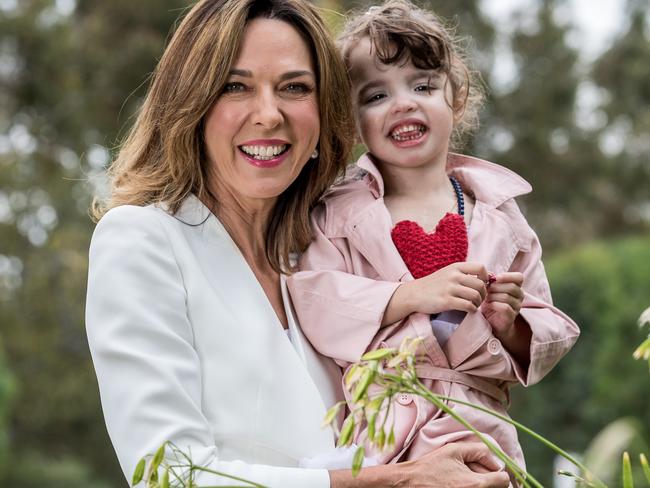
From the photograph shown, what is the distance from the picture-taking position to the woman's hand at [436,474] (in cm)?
258

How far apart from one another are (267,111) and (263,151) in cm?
13

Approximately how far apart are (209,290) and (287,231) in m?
0.40

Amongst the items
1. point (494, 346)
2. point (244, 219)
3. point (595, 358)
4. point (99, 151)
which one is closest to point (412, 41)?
point (244, 219)

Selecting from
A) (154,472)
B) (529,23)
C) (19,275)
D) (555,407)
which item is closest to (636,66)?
(529,23)

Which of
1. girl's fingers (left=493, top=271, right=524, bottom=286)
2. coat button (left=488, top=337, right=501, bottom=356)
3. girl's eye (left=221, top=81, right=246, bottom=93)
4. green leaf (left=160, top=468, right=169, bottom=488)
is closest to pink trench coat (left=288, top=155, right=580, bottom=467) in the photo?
coat button (left=488, top=337, right=501, bottom=356)

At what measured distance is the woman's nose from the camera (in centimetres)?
288

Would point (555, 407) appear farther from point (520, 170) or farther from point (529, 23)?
point (529, 23)

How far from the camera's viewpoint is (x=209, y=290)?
2.82 meters

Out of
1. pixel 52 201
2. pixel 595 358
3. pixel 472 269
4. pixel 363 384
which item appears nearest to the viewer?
pixel 363 384

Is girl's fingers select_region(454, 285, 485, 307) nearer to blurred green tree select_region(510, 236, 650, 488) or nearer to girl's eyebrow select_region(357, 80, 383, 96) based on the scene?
girl's eyebrow select_region(357, 80, 383, 96)

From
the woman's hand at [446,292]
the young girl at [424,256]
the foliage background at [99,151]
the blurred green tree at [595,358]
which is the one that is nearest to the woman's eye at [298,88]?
the young girl at [424,256]

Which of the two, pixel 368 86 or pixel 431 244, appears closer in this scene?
pixel 431 244

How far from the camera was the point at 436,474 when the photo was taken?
2621mm

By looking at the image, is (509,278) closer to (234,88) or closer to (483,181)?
(483,181)
